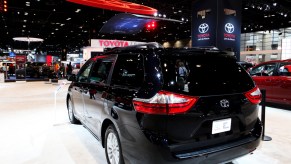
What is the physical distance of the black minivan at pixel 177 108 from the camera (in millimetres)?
1902

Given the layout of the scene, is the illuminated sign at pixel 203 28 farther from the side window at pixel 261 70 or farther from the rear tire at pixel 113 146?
the rear tire at pixel 113 146

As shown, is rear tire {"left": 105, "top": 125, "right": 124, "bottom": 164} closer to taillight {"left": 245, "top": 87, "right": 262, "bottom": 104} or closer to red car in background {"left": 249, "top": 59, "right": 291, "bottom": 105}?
taillight {"left": 245, "top": 87, "right": 262, "bottom": 104}

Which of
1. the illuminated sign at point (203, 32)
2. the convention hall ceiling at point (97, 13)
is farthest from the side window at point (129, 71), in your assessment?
the convention hall ceiling at point (97, 13)

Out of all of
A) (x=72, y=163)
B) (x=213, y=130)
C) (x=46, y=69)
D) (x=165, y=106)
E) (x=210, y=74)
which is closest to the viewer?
(x=165, y=106)

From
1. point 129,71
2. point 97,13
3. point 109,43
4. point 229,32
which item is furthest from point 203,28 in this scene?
point 97,13

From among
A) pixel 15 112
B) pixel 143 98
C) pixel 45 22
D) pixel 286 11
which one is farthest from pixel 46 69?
pixel 143 98

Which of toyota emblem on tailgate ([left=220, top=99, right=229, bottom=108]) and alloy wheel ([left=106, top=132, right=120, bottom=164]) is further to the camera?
alloy wheel ([left=106, top=132, right=120, bottom=164])

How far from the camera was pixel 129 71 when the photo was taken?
7.89 ft

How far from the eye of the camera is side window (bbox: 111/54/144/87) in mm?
2207

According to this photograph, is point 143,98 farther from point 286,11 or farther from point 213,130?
point 286,11

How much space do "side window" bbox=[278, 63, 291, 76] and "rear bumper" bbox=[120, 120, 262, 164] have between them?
4463 mm

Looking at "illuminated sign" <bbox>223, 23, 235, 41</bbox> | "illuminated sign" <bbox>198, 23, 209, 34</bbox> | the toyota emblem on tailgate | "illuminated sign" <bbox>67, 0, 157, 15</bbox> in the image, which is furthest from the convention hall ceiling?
the toyota emblem on tailgate

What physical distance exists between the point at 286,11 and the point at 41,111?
16952 mm

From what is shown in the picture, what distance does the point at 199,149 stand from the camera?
1997 mm
